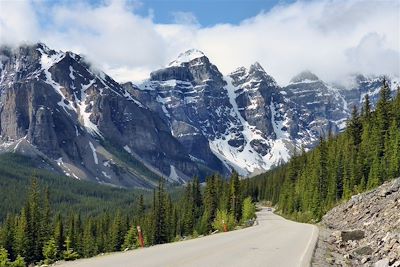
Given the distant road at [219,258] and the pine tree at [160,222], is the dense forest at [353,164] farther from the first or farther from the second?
the distant road at [219,258]

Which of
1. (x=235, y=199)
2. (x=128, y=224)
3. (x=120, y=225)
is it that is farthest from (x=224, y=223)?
(x=128, y=224)

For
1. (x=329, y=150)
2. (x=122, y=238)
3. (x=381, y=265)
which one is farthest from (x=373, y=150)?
(x=381, y=265)

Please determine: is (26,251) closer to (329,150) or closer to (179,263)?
(329,150)

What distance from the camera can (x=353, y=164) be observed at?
265 ft

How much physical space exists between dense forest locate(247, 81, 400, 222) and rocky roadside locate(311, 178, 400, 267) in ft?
60.5

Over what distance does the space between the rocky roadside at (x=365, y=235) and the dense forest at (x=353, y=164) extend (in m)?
18.4

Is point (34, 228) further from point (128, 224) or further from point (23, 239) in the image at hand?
point (128, 224)

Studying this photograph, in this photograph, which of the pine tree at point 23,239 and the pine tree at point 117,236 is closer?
the pine tree at point 23,239

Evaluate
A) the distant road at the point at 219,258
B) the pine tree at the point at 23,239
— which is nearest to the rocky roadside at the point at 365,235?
the distant road at the point at 219,258

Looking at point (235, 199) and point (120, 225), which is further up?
point (235, 199)

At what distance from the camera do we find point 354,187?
73.5m

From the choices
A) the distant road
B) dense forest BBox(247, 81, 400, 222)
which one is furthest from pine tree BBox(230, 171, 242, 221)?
the distant road

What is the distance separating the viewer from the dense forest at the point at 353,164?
236 feet

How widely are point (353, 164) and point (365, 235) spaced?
167ft
